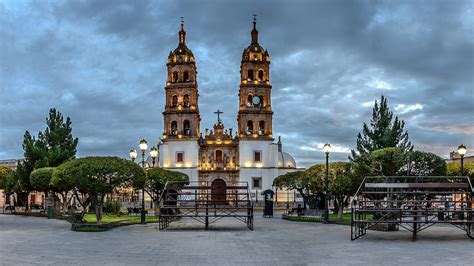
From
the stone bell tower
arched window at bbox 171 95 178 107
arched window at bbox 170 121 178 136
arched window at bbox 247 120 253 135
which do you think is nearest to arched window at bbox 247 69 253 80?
arched window at bbox 247 120 253 135

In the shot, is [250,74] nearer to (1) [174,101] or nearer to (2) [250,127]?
(2) [250,127]

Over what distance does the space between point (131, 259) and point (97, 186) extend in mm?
12354

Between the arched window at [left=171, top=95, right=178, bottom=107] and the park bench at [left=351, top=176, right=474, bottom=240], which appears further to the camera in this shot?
the arched window at [left=171, top=95, right=178, bottom=107]

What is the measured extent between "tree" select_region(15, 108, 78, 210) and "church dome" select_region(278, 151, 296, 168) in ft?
123

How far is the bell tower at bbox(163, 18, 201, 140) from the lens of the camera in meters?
68.0

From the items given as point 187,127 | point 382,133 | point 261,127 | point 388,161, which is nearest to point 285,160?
point 261,127

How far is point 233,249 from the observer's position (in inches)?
650

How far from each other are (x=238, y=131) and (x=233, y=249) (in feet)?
176

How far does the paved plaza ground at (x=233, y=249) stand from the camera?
13820 millimetres

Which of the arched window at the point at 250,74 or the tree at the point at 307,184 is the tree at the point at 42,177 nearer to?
the tree at the point at 307,184

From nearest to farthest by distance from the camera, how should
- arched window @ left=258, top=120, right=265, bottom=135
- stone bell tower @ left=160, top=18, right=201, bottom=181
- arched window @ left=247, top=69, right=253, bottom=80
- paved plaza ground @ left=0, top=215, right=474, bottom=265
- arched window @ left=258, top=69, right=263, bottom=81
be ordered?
1. paved plaza ground @ left=0, top=215, right=474, bottom=265
2. stone bell tower @ left=160, top=18, right=201, bottom=181
3. arched window @ left=258, top=120, right=265, bottom=135
4. arched window @ left=247, top=69, right=253, bottom=80
5. arched window @ left=258, top=69, right=263, bottom=81

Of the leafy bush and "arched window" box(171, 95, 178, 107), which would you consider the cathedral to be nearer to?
"arched window" box(171, 95, 178, 107)

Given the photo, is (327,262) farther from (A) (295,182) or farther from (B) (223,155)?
(B) (223,155)

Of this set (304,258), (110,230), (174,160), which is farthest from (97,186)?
(174,160)
